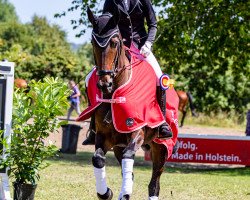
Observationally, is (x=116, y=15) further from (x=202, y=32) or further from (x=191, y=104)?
(x=191, y=104)

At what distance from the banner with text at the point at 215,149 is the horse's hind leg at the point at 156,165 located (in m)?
6.79

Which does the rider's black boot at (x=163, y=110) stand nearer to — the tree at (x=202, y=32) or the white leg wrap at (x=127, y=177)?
the white leg wrap at (x=127, y=177)

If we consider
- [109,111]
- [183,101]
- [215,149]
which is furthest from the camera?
[183,101]

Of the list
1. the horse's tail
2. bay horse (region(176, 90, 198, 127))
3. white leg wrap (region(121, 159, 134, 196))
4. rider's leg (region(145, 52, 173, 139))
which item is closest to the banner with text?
rider's leg (region(145, 52, 173, 139))

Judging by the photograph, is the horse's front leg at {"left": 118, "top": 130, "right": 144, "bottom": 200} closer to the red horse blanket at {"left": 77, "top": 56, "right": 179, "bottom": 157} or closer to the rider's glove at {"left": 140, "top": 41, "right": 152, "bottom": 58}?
the red horse blanket at {"left": 77, "top": 56, "right": 179, "bottom": 157}

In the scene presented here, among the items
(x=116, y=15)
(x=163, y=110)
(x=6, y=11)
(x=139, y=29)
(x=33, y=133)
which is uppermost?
(x=6, y=11)

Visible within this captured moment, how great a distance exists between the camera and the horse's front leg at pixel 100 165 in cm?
827

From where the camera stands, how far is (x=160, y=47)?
19.6 m

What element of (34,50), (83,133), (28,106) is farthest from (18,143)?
(34,50)

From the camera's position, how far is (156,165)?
31.7 feet

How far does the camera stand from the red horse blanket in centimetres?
819

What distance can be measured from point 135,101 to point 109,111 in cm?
33

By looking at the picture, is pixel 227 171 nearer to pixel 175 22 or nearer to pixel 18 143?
pixel 175 22

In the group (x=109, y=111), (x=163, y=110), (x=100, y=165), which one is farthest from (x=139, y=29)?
(x=100, y=165)
